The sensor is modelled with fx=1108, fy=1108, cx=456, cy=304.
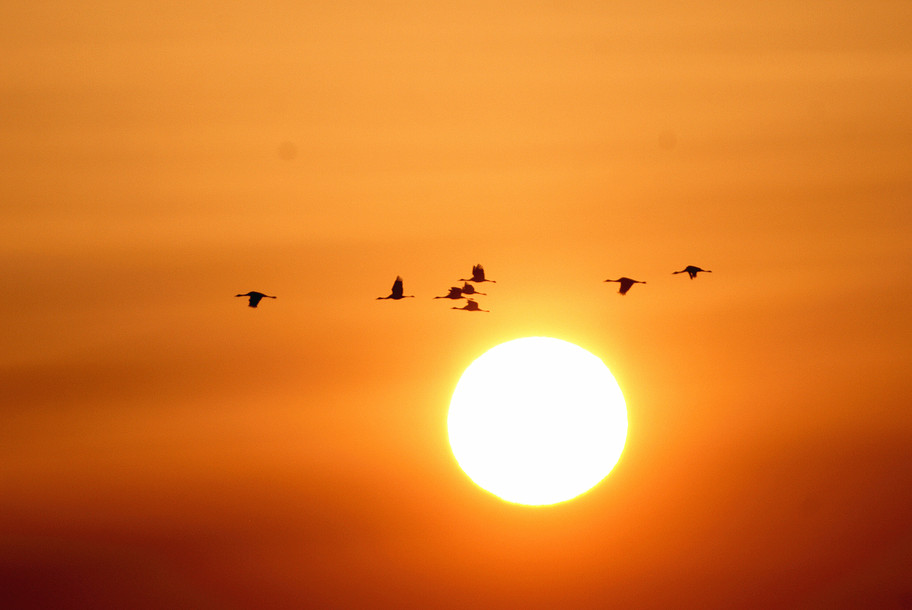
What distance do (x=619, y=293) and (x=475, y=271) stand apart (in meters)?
6.64

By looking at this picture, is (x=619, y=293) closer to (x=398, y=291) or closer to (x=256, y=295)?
(x=398, y=291)

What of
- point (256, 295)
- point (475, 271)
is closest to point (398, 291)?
point (475, 271)

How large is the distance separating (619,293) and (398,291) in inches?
370

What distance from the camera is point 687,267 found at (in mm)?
→ 45469

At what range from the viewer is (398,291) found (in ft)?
142

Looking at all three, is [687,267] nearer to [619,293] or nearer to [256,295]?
[619,293]

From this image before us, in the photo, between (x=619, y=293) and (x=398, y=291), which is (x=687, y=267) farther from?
(x=398, y=291)

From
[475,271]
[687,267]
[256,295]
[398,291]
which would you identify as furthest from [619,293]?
[256,295]

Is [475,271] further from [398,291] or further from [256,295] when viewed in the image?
[256,295]

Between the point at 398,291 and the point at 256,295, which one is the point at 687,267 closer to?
the point at 398,291

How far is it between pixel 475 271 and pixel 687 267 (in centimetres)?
904

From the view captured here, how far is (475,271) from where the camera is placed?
1700 inches

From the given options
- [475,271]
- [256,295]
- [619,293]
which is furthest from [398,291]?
[619,293]

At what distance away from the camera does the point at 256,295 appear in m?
44.0
